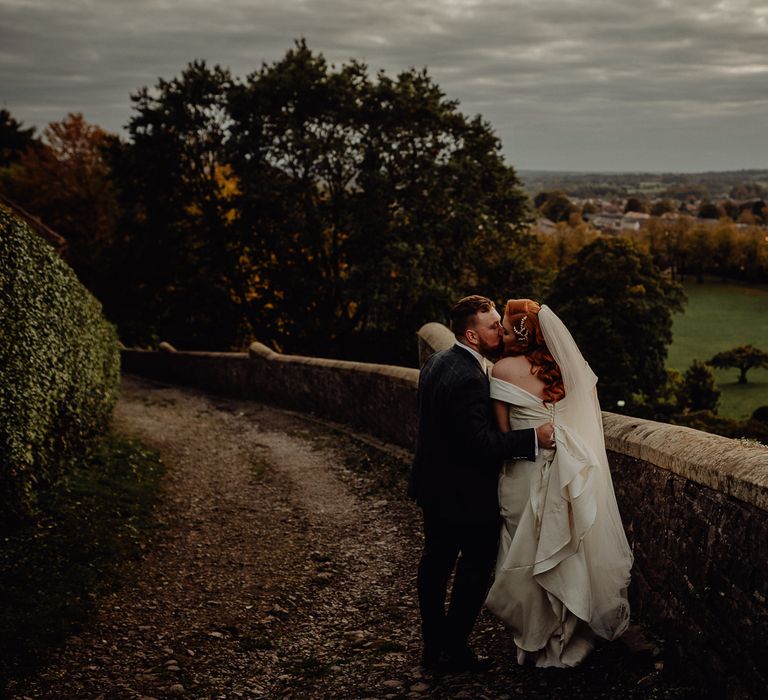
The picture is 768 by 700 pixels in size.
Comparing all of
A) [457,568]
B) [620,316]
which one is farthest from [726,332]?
[457,568]

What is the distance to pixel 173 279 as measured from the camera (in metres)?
27.2

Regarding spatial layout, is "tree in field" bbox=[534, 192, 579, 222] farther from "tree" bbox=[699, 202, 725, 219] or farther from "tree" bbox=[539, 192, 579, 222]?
"tree" bbox=[699, 202, 725, 219]

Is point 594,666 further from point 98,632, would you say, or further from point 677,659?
point 98,632

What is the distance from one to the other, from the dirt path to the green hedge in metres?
1.23

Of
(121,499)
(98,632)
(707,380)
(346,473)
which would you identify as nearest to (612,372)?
(707,380)

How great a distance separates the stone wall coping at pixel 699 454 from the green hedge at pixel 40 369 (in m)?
4.84

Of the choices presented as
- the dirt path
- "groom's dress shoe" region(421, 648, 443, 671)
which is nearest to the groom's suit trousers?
"groom's dress shoe" region(421, 648, 443, 671)

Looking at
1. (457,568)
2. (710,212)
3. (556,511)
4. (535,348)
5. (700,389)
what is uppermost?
(710,212)

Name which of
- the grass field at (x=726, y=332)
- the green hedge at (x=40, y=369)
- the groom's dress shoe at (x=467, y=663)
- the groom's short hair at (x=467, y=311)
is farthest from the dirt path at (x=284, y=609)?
the grass field at (x=726, y=332)

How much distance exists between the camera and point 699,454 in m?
4.00

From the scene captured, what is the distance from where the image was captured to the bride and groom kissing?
412 cm

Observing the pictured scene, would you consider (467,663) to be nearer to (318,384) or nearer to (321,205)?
(318,384)

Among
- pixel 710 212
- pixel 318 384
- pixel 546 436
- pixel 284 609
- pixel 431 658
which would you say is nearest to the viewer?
pixel 546 436

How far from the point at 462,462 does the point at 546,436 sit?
0.45 meters
